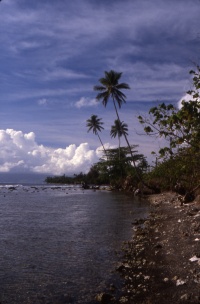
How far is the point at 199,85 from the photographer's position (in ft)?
26.1

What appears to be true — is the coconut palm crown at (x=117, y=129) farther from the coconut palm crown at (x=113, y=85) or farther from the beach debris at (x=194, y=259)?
the beach debris at (x=194, y=259)

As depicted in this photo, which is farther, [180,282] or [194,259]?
[194,259]

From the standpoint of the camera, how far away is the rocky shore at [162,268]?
6996 mm

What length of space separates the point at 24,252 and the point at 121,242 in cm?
377

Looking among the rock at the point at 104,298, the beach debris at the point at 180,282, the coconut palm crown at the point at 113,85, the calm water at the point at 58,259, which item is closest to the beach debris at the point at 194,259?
the beach debris at the point at 180,282

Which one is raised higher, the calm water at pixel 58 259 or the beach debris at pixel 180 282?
the beach debris at pixel 180 282

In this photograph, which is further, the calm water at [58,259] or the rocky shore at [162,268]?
the calm water at [58,259]

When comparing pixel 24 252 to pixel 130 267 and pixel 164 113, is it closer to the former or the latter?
pixel 130 267

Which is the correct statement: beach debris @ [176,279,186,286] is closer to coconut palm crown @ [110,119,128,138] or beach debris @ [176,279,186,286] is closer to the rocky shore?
the rocky shore

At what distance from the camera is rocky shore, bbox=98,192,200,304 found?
7.00 m

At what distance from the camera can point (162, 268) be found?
8812mm

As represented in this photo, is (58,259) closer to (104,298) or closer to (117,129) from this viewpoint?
(104,298)

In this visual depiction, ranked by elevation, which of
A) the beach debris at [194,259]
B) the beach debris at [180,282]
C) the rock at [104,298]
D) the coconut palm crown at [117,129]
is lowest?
the rock at [104,298]

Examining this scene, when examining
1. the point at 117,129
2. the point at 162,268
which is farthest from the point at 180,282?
the point at 117,129
